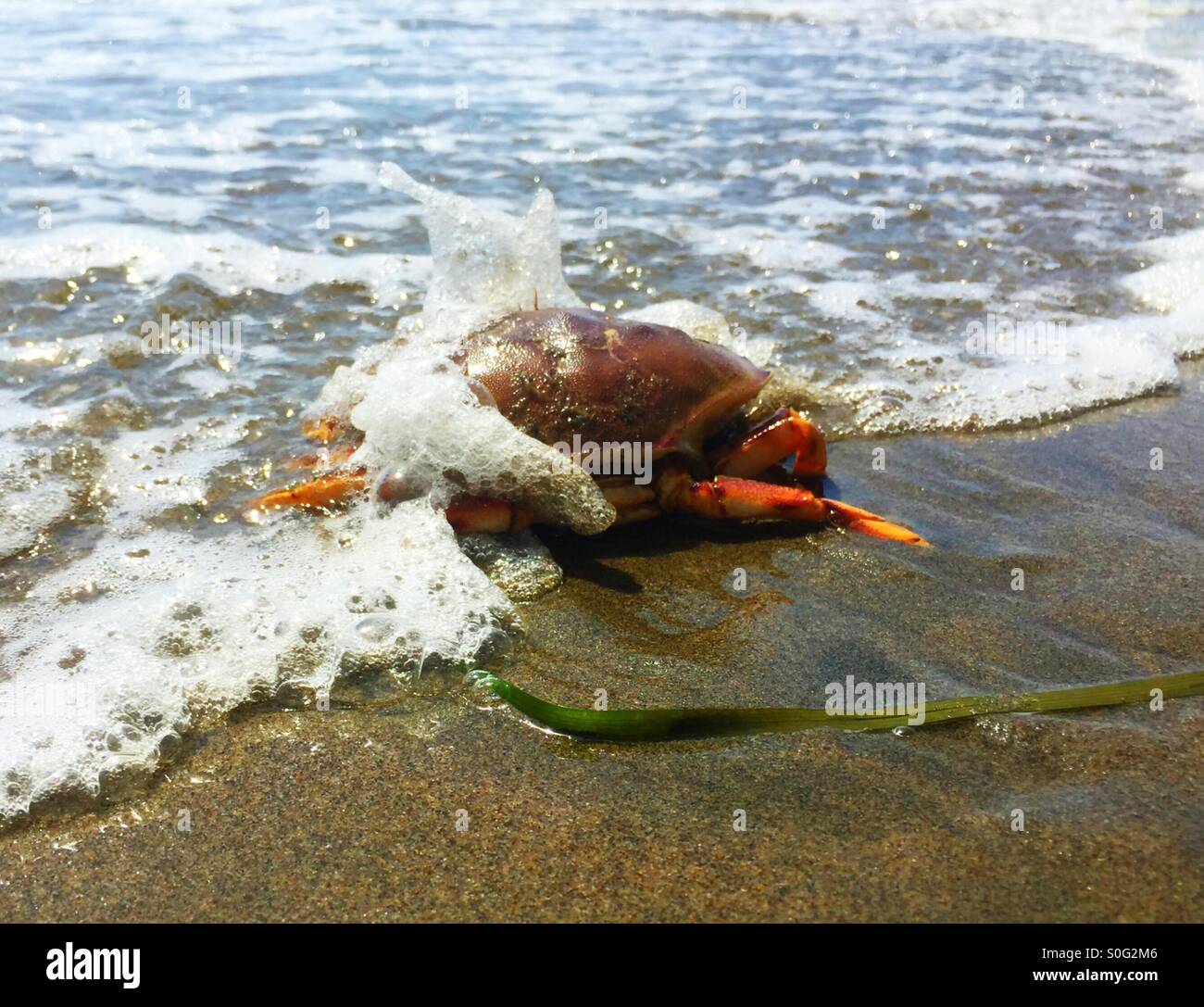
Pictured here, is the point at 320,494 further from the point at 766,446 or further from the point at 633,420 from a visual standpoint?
the point at 766,446

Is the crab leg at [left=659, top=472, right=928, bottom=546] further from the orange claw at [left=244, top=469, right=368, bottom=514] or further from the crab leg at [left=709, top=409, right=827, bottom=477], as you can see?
the orange claw at [left=244, top=469, right=368, bottom=514]

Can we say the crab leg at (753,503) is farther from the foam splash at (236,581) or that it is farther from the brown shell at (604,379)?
the foam splash at (236,581)

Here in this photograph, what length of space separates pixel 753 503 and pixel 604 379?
2.10 feet

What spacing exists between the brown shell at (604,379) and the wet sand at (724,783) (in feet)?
1.38

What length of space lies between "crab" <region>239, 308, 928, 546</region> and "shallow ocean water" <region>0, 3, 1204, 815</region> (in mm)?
182

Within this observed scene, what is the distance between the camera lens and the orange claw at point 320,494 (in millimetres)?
3525

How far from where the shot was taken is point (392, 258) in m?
6.07

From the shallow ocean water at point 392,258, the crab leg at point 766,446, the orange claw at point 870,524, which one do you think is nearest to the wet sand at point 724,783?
the orange claw at point 870,524

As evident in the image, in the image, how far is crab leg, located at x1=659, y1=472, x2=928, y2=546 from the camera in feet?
11.5

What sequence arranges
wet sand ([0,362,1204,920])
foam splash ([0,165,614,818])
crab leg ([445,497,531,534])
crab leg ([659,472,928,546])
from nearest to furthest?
wet sand ([0,362,1204,920]) < foam splash ([0,165,614,818]) < crab leg ([445,497,531,534]) < crab leg ([659,472,928,546])

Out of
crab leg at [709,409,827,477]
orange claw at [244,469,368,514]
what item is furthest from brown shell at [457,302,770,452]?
orange claw at [244,469,368,514]
